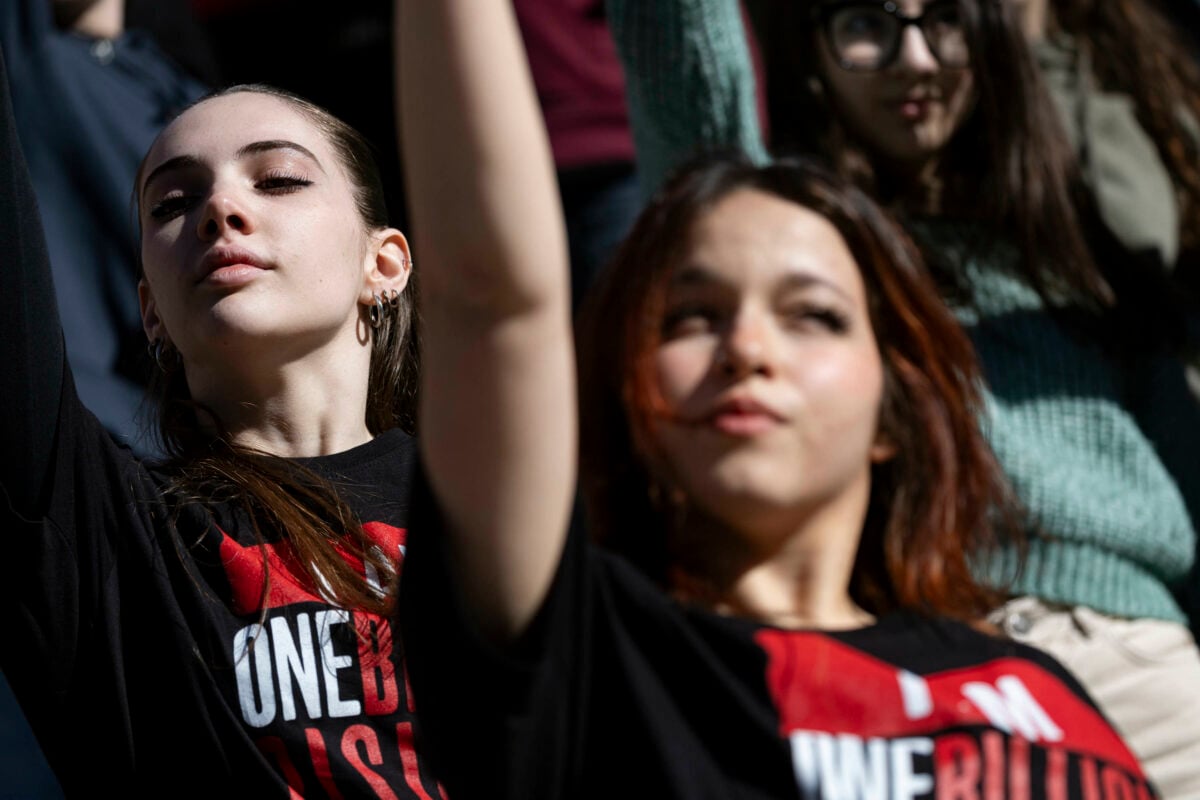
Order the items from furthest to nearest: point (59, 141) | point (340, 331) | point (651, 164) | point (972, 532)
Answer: point (651, 164)
point (59, 141)
point (972, 532)
point (340, 331)

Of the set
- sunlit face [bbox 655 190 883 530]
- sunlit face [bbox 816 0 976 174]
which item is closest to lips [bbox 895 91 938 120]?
sunlit face [bbox 816 0 976 174]

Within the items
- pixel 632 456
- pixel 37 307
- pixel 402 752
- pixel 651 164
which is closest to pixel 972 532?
pixel 632 456

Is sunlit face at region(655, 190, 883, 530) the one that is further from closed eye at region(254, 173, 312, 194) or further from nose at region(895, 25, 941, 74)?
nose at region(895, 25, 941, 74)

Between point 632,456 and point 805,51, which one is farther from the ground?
point 805,51

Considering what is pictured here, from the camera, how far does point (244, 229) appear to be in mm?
1358

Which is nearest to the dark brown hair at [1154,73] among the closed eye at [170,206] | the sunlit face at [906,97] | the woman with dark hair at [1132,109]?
the woman with dark hair at [1132,109]

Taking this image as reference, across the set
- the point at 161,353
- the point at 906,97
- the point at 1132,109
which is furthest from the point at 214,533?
the point at 1132,109

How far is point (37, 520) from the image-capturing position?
132 centimetres

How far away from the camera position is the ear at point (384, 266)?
4.89 feet

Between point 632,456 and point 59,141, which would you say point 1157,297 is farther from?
point 59,141

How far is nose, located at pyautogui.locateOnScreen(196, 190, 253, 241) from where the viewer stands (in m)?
1.35

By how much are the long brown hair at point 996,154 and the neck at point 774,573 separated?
91cm

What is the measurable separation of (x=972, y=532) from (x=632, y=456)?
422mm

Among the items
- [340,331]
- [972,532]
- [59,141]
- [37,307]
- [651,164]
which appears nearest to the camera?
[37,307]
